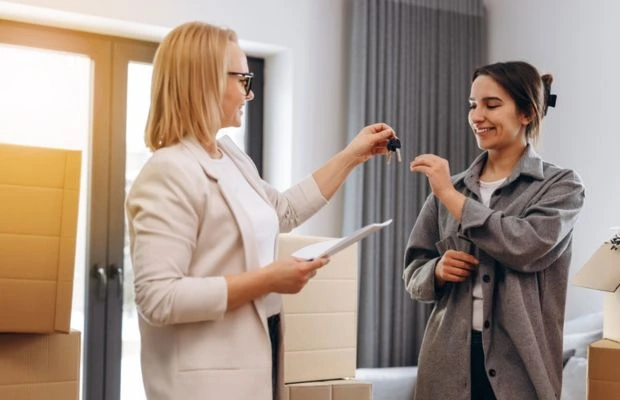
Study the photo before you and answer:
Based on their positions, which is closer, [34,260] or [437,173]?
[34,260]

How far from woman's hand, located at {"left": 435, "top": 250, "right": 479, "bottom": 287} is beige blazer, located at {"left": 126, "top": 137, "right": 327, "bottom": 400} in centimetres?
49

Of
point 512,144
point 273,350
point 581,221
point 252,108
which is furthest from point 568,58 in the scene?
point 273,350

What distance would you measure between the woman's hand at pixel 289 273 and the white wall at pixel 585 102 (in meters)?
2.54

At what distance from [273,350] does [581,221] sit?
2.55 metres

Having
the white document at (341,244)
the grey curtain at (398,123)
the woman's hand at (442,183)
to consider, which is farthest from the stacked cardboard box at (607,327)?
the grey curtain at (398,123)

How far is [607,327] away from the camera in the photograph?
2123 millimetres

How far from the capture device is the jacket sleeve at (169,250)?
4.98 feet

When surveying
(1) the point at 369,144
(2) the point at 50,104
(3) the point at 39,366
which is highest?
(2) the point at 50,104

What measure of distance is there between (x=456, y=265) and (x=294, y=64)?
220 centimetres

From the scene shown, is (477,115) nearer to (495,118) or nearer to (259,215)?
(495,118)

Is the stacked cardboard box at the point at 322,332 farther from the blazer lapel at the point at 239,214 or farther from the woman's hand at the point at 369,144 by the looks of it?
the blazer lapel at the point at 239,214

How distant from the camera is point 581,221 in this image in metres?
3.95

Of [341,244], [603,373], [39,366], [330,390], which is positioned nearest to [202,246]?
[341,244]

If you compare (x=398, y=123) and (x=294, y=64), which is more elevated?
(x=294, y=64)
